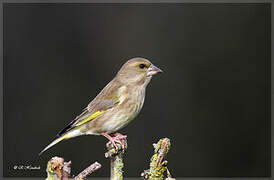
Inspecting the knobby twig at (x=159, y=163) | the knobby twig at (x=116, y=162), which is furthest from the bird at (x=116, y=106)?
the knobby twig at (x=159, y=163)

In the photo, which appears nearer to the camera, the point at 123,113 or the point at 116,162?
the point at 116,162

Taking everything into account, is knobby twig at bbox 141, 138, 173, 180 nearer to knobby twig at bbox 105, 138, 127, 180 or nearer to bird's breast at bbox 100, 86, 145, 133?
knobby twig at bbox 105, 138, 127, 180

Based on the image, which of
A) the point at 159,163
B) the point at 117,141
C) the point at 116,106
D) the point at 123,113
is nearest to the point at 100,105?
the point at 116,106

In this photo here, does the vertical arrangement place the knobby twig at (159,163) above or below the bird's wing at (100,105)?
below

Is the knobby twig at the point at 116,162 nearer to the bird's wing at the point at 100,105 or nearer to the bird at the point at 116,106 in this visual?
the bird at the point at 116,106

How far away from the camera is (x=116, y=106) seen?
4059mm

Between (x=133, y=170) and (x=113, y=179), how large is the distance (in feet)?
10.5

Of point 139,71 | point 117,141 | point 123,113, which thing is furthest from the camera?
point 139,71

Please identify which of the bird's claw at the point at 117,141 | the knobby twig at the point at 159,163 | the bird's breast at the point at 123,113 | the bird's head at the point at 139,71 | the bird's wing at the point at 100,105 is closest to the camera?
the knobby twig at the point at 159,163

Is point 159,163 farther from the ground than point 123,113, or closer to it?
closer to it

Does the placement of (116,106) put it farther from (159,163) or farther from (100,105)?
(159,163)

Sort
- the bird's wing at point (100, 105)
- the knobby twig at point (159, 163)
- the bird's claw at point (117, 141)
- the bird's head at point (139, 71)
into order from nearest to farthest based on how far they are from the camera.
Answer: the knobby twig at point (159, 163) < the bird's claw at point (117, 141) < the bird's wing at point (100, 105) < the bird's head at point (139, 71)

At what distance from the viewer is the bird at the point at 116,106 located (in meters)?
3.96

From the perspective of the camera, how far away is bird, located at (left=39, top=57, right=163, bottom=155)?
3.96 metres
